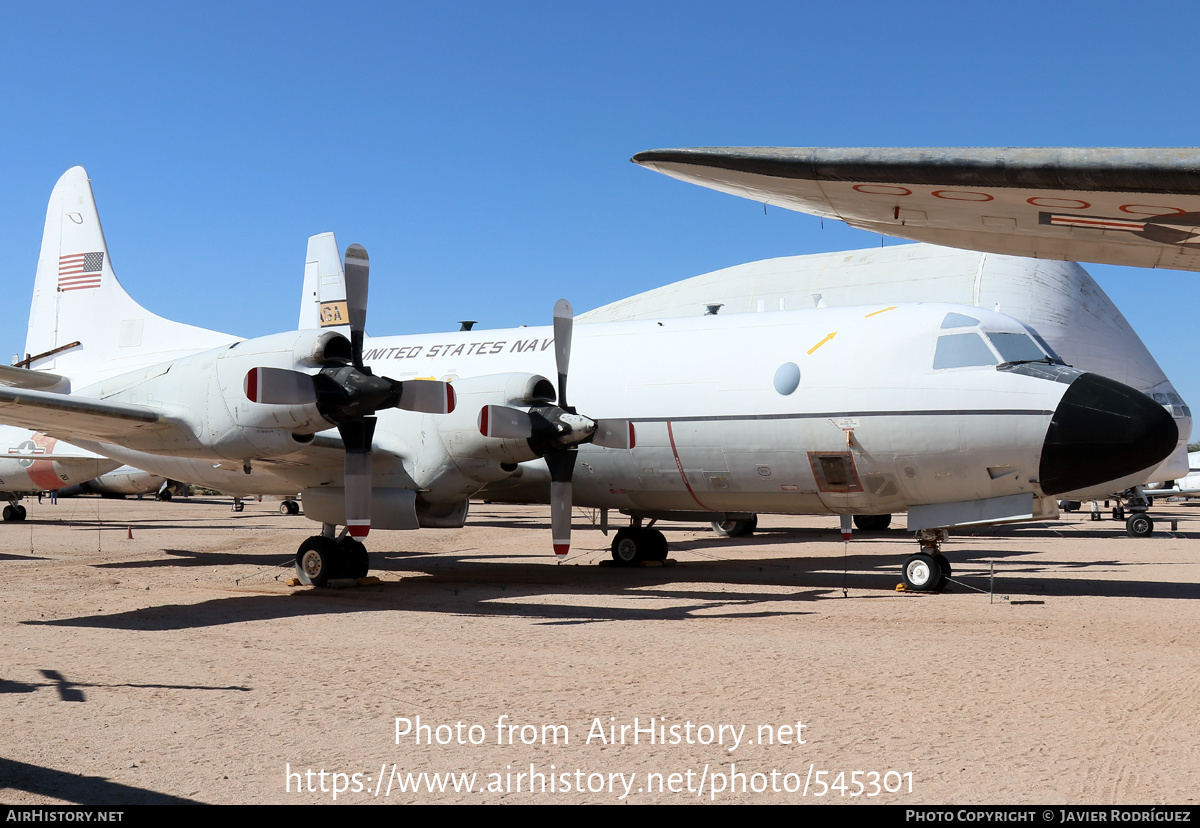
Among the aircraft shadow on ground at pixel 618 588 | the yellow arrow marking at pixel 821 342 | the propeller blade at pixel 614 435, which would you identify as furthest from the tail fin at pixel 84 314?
the yellow arrow marking at pixel 821 342

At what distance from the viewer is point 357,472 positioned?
11.7 m

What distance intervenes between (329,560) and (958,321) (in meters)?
9.26

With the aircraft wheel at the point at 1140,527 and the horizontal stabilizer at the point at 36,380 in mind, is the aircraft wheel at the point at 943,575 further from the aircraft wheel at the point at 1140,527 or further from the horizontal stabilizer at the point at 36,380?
the aircraft wheel at the point at 1140,527

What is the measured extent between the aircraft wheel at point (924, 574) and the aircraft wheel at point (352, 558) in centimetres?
775

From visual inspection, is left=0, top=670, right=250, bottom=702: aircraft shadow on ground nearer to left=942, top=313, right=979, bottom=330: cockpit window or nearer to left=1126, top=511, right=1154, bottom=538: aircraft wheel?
left=942, top=313, right=979, bottom=330: cockpit window

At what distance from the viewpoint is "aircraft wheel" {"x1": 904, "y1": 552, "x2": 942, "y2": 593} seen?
42.4ft

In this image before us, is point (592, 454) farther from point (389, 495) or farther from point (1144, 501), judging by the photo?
point (1144, 501)

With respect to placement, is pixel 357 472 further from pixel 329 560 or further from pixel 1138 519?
pixel 1138 519

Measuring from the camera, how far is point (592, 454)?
48.4ft

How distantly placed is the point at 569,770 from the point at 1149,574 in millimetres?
14171

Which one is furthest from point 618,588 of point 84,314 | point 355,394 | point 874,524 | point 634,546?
point 874,524

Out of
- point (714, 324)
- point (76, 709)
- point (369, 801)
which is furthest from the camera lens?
point (714, 324)

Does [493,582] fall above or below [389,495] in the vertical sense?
below

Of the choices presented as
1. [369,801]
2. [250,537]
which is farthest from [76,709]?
[250,537]
